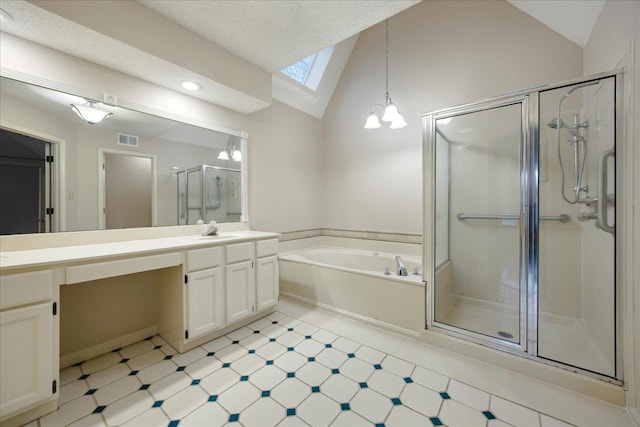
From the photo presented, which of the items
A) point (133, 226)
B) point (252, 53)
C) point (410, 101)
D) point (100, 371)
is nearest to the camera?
point (100, 371)

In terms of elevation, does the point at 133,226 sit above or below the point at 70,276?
above

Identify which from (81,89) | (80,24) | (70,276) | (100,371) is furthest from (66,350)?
(80,24)

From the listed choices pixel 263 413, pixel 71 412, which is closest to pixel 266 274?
pixel 263 413

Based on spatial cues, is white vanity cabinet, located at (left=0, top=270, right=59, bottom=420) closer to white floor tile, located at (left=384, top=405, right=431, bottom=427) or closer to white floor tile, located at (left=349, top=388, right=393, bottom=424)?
white floor tile, located at (left=349, top=388, right=393, bottom=424)

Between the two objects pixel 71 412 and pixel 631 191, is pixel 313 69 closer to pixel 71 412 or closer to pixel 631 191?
pixel 631 191

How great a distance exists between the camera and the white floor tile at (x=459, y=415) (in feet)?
4.05

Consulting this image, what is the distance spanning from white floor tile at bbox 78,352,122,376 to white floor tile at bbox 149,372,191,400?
1.63ft

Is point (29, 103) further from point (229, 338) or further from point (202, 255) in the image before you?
point (229, 338)

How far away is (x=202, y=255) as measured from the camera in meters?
1.87

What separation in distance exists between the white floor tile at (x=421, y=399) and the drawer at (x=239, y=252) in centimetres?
153

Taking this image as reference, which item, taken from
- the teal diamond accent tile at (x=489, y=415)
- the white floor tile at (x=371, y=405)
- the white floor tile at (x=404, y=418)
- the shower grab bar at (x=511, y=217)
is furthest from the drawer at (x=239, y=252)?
the shower grab bar at (x=511, y=217)

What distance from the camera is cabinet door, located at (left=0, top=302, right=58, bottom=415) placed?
3.73ft

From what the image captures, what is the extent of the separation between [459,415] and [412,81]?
314 centimetres

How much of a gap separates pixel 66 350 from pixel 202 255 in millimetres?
1086
